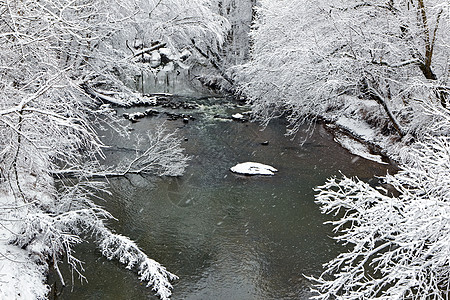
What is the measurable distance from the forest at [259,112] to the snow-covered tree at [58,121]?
0.04m

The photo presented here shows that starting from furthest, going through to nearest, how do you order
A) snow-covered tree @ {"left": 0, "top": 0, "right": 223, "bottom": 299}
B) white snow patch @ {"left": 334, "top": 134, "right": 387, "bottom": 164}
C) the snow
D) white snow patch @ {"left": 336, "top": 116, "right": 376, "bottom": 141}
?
white snow patch @ {"left": 336, "top": 116, "right": 376, "bottom": 141} < white snow patch @ {"left": 334, "top": 134, "right": 387, "bottom": 164} < the snow < snow-covered tree @ {"left": 0, "top": 0, "right": 223, "bottom": 299}

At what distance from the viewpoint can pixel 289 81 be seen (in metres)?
12.0

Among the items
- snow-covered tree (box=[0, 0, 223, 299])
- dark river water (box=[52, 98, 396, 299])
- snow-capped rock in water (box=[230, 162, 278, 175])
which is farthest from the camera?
snow-capped rock in water (box=[230, 162, 278, 175])

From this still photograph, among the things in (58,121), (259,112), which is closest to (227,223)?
(58,121)

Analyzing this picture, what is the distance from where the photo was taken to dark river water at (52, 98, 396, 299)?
22.0 feet

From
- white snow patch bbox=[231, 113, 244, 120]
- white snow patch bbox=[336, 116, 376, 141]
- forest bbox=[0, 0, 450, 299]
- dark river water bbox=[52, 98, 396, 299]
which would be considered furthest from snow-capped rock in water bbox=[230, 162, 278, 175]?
white snow patch bbox=[231, 113, 244, 120]

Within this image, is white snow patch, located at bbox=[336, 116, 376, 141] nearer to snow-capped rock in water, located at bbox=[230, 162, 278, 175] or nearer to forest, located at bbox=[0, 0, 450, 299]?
forest, located at bbox=[0, 0, 450, 299]

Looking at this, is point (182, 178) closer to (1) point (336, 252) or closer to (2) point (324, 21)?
(1) point (336, 252)

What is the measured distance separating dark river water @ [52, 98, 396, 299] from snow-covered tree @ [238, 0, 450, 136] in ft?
7.54

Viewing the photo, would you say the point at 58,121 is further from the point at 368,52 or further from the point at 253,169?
the point at 368,52

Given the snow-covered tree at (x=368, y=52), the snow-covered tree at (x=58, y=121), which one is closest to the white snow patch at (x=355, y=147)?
the snow-covered tree at (x=368, y=52)

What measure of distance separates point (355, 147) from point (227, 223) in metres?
7.29

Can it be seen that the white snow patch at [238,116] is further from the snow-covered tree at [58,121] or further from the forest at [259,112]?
the snow-covered tree at [58,121]

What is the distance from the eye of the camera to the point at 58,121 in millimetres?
3197
